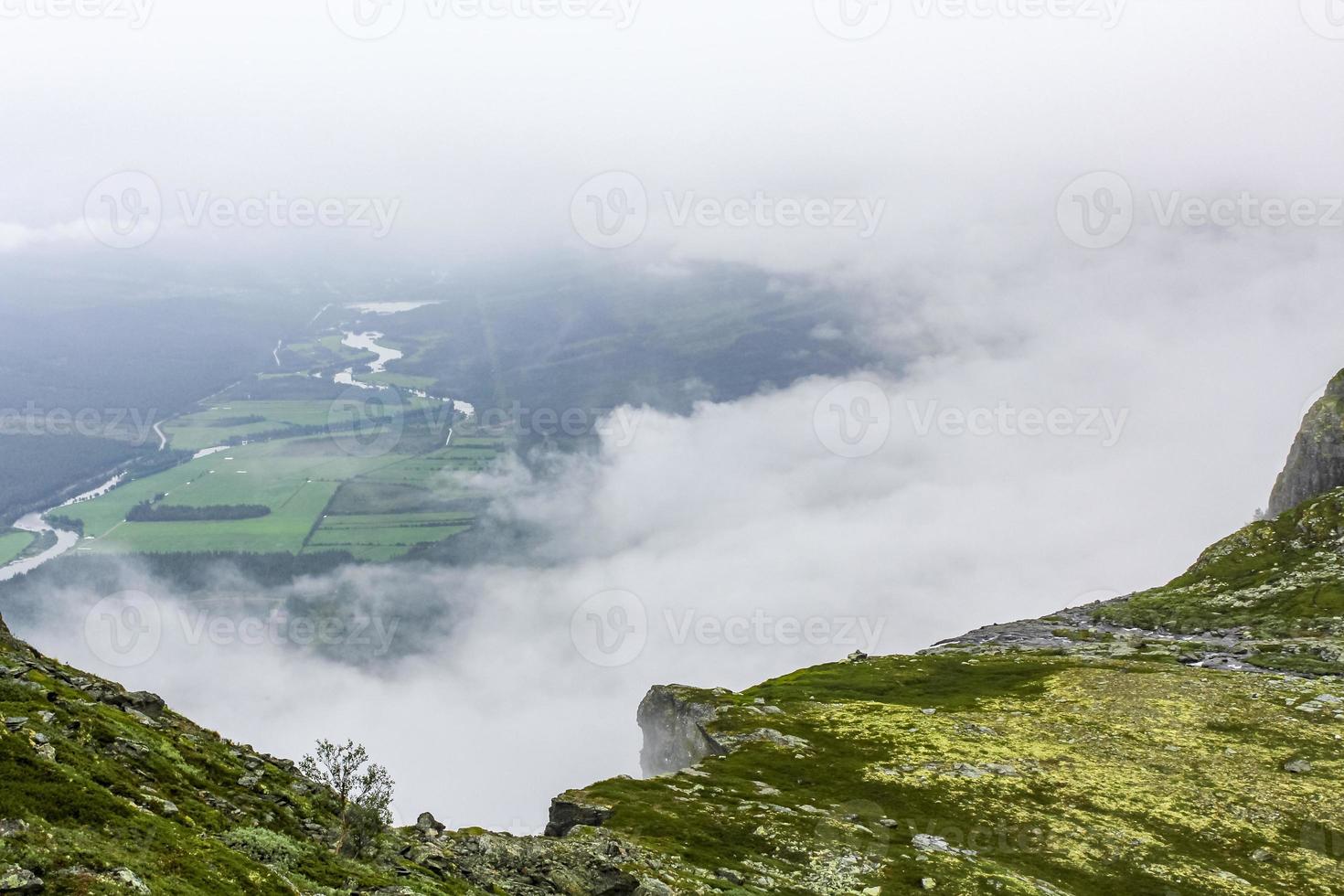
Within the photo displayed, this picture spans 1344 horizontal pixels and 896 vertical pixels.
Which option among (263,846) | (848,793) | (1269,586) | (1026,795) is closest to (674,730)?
(848,793)

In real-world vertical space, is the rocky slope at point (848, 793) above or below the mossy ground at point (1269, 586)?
below

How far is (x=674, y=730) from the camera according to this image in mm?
114438

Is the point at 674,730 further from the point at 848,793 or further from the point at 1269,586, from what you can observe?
the point at 1269,586

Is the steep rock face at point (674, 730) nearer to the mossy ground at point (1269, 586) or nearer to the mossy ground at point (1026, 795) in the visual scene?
the mossy ground at point (1026, 795)

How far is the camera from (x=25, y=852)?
76.0 feet

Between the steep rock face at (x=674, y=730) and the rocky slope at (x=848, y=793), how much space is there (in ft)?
1.63

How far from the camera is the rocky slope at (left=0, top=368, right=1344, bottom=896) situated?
31109mm

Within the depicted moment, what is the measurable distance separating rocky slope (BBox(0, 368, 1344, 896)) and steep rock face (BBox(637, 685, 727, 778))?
50 centimetres

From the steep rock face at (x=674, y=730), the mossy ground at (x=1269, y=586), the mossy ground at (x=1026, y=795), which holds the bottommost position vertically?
the mossy ground at (x=1026, y=795)

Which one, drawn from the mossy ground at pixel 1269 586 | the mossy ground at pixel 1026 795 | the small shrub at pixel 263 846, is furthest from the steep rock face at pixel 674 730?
the mossy ground at pixel 1269 586

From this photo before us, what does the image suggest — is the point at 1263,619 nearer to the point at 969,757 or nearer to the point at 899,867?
the point at 969,757

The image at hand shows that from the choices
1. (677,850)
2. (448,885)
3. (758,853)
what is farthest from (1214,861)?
(448,885)

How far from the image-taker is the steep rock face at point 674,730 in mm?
104506

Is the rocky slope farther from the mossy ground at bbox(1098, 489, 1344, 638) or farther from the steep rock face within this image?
the mossy ground at bbox(1098, 489, 1344, 638)
